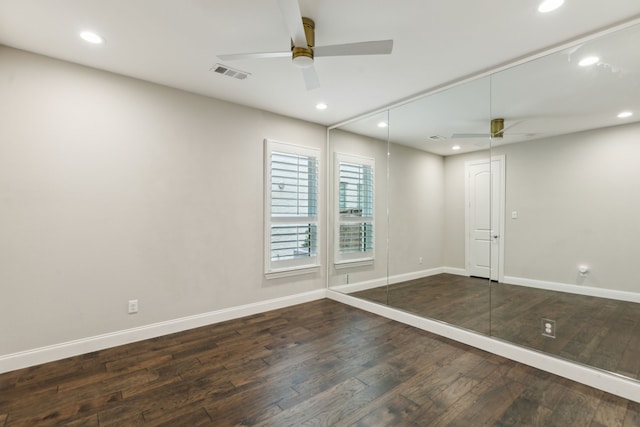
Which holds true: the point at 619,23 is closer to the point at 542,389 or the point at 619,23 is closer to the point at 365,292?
the point at 542,389

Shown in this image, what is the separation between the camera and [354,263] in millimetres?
4484

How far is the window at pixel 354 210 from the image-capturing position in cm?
435

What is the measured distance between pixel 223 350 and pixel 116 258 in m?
1.41

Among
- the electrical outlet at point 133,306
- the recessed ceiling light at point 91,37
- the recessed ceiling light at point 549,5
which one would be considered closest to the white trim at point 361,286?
the electrical outlet at point 133,306

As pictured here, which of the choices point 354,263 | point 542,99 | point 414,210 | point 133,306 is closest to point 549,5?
point 542,99

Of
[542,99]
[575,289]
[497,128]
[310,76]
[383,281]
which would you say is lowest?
[383,281]

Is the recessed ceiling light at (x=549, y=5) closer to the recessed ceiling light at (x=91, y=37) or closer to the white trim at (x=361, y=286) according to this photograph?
the white trim at (x=361, y=286)

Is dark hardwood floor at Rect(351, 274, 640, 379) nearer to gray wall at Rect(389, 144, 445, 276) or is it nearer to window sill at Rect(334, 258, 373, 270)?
gray wall at Rect(389, 144, 445, 276)

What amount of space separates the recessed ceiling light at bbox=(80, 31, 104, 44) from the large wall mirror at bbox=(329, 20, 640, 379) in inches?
121

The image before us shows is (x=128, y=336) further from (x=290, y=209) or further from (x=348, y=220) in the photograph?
(x=348, y=220)

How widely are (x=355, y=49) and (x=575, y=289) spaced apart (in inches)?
103

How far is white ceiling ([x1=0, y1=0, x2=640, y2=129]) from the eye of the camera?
2062 mm

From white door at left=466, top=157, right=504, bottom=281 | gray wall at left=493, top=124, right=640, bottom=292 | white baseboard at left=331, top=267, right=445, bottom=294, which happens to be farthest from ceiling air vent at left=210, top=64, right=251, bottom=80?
white baseboard at left=331, top=267, right=445, bottom=294

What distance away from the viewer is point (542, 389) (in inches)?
87.2
